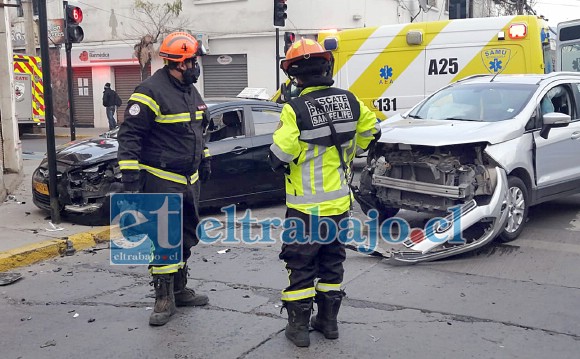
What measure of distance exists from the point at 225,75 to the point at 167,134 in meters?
19.1

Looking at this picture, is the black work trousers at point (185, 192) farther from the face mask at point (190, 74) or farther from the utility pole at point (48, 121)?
the utility pole at point (48, 121)

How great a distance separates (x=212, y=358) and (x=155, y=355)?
14.8 inches

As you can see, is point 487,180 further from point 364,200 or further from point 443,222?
point 364,200

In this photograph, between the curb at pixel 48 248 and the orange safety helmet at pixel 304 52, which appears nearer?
the orange safety helmet at pixel 304 52

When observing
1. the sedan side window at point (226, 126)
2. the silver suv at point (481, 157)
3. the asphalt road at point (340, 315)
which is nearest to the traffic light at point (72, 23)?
the sedan side window at point (226, 126)

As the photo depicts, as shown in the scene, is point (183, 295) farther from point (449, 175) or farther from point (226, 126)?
point (226, 126)

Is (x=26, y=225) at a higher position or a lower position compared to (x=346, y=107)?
lower

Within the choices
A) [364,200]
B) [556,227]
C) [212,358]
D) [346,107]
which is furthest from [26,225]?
[556,227]

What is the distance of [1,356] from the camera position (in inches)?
161

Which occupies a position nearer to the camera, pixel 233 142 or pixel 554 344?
pixel 554 344

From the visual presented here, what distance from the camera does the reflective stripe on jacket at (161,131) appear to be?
438cm

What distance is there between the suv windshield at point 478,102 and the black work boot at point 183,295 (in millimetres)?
3820

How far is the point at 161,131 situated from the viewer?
4527 mm

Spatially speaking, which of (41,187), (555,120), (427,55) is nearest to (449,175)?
(555,120)
